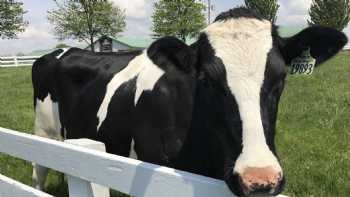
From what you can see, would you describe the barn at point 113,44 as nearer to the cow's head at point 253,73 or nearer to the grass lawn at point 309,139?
the grass lawn at point 309,139

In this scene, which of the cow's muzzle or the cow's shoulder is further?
the cow's shoulder

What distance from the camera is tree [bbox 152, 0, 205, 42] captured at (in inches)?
1917

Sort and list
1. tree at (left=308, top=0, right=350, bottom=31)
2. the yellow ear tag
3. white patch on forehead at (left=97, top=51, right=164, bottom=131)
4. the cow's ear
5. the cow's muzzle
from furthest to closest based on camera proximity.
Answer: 1. tree at (left=308, top=0, right=350, bottom=31)
2. white patch on forehead at (left=97, top=51, right=164, bottom=131)
3. the yellow ear tag
4. the cow's ear
5. the cow's muzzle

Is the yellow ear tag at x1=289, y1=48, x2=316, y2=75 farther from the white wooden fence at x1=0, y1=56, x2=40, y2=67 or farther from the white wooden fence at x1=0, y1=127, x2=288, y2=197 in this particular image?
the white wooden fence at x1=0, y1=56, x2=40, y2=67

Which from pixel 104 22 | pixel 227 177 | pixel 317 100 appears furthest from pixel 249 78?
pixel 104 22

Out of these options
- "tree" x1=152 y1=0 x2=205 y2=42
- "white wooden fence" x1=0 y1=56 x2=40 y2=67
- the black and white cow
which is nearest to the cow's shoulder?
the black and white cow

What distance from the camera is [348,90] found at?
11648 mm

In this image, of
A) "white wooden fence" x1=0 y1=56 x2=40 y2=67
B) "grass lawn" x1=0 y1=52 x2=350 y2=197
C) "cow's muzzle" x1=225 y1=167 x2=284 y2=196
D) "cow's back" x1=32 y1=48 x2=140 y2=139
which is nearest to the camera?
"cow's muzzle" x1=225 y1=167 x2=284 y2=196

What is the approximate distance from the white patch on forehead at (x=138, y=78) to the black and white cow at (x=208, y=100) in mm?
14

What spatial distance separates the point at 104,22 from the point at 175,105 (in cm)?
4560

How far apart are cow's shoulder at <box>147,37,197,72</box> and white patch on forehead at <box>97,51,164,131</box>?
123cm

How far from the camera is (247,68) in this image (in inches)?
110

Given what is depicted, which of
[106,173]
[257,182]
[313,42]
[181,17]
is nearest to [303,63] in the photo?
[313,42]

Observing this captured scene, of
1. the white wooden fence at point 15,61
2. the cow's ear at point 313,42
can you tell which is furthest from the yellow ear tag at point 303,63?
the white wooden fence at point 15,61
